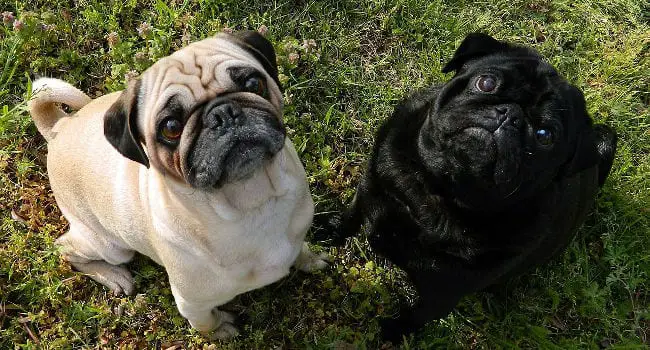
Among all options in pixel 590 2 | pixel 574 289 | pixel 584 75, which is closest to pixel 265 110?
pixel 574 289

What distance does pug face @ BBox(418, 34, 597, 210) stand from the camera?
9.36ft

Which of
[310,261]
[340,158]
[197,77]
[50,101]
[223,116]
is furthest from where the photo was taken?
[340,158]

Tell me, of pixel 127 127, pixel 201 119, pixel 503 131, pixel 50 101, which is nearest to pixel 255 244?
pixel 201 119

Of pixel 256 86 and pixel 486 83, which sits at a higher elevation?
pixel 256 86

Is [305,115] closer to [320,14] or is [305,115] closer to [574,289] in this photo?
[320,14]

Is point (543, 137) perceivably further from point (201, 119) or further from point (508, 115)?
point (201, 119)

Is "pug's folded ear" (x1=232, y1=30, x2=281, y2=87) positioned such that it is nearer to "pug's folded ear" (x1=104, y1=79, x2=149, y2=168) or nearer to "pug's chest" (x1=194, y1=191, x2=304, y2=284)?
"pug's folded ear" (x1=104, y1=79, x2=149, y2=168)

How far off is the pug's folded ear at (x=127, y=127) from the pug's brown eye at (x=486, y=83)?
1644 millimetres

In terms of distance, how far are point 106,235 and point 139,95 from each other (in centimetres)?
124

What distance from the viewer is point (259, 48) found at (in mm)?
2988

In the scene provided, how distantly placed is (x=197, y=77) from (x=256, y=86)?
0.27 meters

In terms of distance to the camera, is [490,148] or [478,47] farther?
[478,47]

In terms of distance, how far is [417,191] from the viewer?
3.23 meters

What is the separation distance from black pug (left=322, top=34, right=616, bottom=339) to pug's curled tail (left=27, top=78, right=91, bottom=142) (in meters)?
1.83
